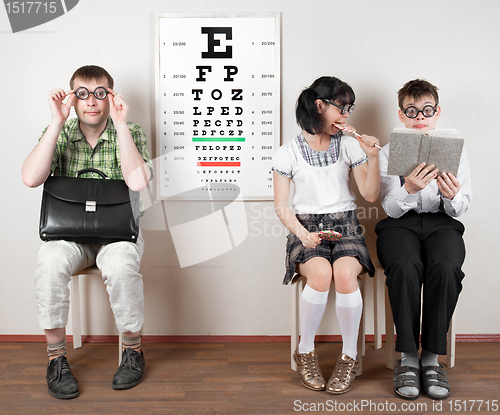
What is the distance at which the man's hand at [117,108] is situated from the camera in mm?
1686

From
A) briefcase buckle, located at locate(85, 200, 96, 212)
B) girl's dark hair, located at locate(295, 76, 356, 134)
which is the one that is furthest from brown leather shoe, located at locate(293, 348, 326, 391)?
briefcase buckle, located at locate(85, 200, 96, 212)

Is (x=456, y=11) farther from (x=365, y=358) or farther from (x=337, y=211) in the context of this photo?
(x=365, y=358)

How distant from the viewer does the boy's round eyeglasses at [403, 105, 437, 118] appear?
68.1 inches

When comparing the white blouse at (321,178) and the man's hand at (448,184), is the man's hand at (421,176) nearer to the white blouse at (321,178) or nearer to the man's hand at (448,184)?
the man's hand at (448,184)

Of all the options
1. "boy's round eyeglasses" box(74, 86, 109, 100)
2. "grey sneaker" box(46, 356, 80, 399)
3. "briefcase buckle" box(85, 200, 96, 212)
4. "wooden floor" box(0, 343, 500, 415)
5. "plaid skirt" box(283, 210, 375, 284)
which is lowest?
"wooden floor" box(0, 343, 500, 415)

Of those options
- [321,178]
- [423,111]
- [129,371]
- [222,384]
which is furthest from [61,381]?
[423,111]

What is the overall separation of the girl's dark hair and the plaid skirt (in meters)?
0.37

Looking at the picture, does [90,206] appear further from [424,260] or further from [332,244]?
[424,260]

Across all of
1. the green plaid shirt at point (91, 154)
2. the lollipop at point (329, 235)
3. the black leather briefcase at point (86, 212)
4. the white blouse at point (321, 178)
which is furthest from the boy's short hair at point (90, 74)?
the lollipop at point (329, 235)

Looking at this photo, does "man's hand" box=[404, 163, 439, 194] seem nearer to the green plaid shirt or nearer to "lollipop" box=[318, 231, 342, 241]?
"lollipop" box=[318, 231, 342, 241]

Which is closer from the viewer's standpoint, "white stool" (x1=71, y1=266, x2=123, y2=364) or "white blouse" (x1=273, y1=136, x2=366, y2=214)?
"white blouse" (x1=273, y1=136, x2=366, y2=214)

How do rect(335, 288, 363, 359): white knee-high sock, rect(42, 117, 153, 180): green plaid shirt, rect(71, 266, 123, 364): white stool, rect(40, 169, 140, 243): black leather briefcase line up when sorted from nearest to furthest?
1. rect(335, 288, 363, 359): white knee-high sock
2. rect(40, 169, 140, 243): black leather briefcase
3. rect(42, 117, 153, 180): green plaid shirt
4. rect(71, 266, 123, 364): white stool

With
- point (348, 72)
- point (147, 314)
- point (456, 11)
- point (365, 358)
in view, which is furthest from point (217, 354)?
point (456, 11)

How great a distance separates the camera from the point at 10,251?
210 cm
